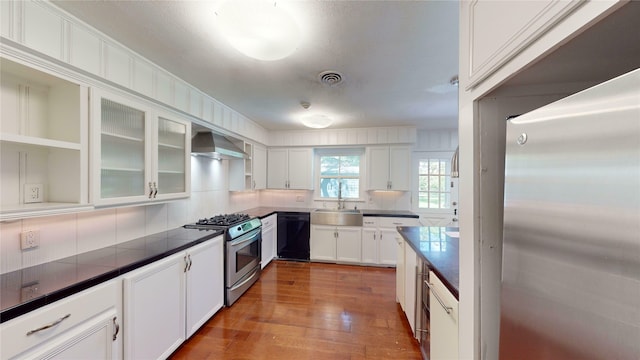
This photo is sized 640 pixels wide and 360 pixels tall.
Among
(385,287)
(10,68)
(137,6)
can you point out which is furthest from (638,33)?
(385,287)

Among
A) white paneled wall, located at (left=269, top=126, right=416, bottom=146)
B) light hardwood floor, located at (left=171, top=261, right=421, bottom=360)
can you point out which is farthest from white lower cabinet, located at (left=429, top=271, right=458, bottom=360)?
white paneled wall, located at (left=269, top=126, right=416, bottom=146)

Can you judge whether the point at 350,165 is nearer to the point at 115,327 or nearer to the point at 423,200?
the point at 423,200

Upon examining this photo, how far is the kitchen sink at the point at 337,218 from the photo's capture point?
4.11 metres

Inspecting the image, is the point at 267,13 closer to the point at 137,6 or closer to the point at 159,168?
the point at 137,6

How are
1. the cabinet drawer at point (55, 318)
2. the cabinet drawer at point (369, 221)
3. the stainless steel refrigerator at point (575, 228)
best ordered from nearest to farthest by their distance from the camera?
the stainless steel refrigerator at point (575, 228), the cabinet drawer at point (55, 318), the cabinet drawer at point (369, 221)

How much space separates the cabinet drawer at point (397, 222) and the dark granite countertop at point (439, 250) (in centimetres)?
111

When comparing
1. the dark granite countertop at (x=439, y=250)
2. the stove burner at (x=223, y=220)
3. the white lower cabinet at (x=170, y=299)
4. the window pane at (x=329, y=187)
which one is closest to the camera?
the dark granite countertop at (x=439, y=250)

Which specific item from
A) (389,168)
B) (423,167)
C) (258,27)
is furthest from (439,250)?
(423,167)

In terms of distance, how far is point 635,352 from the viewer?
427 mm

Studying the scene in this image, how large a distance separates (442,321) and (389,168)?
3.09 meters

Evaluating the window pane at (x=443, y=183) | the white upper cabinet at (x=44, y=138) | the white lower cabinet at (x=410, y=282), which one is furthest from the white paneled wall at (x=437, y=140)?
the white upper cabinet at (x=44, y=138)

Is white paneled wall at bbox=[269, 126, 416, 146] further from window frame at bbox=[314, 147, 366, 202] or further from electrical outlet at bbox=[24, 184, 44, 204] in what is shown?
electrical outlet at bbox=[24, 184, 44, 204]

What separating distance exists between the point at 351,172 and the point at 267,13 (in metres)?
3.76

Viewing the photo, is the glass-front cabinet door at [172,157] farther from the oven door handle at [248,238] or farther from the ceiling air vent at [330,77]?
the ceiling air vent at [330,77]
